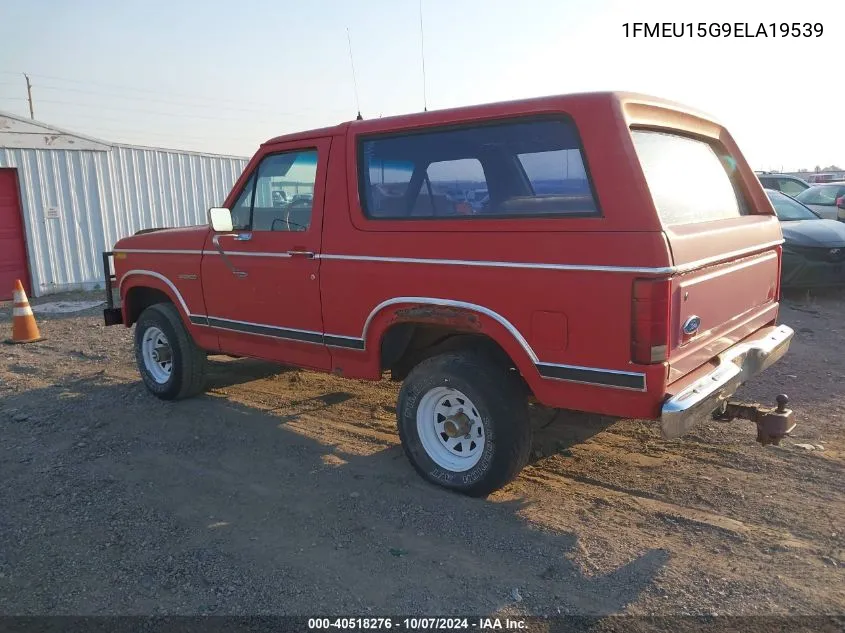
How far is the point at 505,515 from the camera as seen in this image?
141 inches

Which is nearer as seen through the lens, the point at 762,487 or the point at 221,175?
the point at 762,487

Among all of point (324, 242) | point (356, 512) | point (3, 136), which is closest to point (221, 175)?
point (3, 136)

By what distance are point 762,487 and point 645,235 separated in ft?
6.11

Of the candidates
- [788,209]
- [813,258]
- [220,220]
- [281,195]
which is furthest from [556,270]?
[788,209]

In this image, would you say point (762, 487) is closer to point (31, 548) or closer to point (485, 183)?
point (485, 183)

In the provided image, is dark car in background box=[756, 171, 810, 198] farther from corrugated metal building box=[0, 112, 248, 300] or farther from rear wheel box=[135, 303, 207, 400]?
corrugated metal building box=[0, 112, 248, 300]

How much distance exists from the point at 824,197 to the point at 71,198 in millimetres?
14315

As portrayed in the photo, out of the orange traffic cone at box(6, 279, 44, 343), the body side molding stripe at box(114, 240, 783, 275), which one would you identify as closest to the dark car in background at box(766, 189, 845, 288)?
the body side molding stripe at box(114, 240, 783, 275)

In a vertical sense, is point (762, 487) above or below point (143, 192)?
below

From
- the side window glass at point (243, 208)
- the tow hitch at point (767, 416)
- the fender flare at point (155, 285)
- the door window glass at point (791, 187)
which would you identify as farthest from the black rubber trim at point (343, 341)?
the door window glass at point (791, 187)

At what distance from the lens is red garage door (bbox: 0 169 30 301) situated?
11.9 metres

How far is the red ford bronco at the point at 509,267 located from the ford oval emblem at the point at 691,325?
13 millimetres

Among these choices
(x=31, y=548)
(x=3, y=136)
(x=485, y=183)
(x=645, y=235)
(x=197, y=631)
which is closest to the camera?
(x=197, y=631)

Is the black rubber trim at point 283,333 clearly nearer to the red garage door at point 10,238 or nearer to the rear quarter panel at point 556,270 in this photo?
the rear quarter panel at point 556,270
